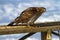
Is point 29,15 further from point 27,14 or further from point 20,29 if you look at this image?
point 20,29

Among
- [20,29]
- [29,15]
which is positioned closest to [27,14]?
[29,15]

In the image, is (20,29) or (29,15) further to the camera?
(29,15)

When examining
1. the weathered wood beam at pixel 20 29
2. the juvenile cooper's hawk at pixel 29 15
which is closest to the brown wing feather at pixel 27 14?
the juvenile cooper's hawk at pixel 29 15

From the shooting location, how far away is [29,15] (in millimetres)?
7750

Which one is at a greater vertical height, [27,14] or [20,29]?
[27,14]

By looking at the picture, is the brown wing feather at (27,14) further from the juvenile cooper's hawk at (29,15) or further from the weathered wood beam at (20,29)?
the weathered wood beam at (20,29)

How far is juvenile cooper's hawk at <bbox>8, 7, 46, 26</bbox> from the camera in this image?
25.2ft

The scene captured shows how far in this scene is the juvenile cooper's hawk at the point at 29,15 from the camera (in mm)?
7684

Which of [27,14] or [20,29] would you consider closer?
[20,29]

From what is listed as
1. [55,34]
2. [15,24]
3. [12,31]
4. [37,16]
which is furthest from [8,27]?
[55,34]

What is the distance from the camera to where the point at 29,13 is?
25.5 feet

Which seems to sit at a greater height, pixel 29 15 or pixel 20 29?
pixel 29 15

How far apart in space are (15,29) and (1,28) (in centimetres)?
43

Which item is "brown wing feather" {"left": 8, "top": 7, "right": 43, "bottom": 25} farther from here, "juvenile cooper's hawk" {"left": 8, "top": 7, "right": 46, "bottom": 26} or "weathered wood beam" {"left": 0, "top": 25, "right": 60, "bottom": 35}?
"weathered wood beam" {"left": 0, "top": 25, "right": 60, "bottom": 35}
